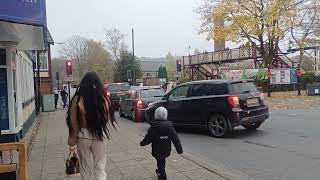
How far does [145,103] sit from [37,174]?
429 inches

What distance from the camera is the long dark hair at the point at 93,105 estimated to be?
17.8ft

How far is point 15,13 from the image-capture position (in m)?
8.48

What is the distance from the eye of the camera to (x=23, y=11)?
8672 mm

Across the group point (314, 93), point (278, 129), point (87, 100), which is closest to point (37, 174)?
point (87, 100)

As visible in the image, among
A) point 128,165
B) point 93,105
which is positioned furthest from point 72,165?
point 128,165

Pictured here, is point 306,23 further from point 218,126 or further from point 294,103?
point 218,126

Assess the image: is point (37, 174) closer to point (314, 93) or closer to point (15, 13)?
point (15, 13)

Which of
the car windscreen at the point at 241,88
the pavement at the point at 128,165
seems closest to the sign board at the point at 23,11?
the pavement at the point at 128,165

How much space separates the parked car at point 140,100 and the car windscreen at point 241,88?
6.52m

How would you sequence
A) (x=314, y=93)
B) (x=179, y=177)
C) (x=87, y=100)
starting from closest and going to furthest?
1. (x=87, y=100)
2. (x=179, y=177)
3. (x=314, y=93)

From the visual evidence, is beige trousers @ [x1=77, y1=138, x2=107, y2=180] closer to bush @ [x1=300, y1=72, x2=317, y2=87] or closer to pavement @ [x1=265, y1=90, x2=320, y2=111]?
pavement @ [x1=265, y1=90, x2=320, y2=111]

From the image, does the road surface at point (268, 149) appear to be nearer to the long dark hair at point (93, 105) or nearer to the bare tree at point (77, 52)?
the long dark hair at point (93, 105)

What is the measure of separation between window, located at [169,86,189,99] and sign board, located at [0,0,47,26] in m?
5.88

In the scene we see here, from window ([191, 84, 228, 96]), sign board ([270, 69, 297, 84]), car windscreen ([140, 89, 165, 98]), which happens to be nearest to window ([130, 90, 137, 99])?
car windscreen ([140, 89, 165, 98])
